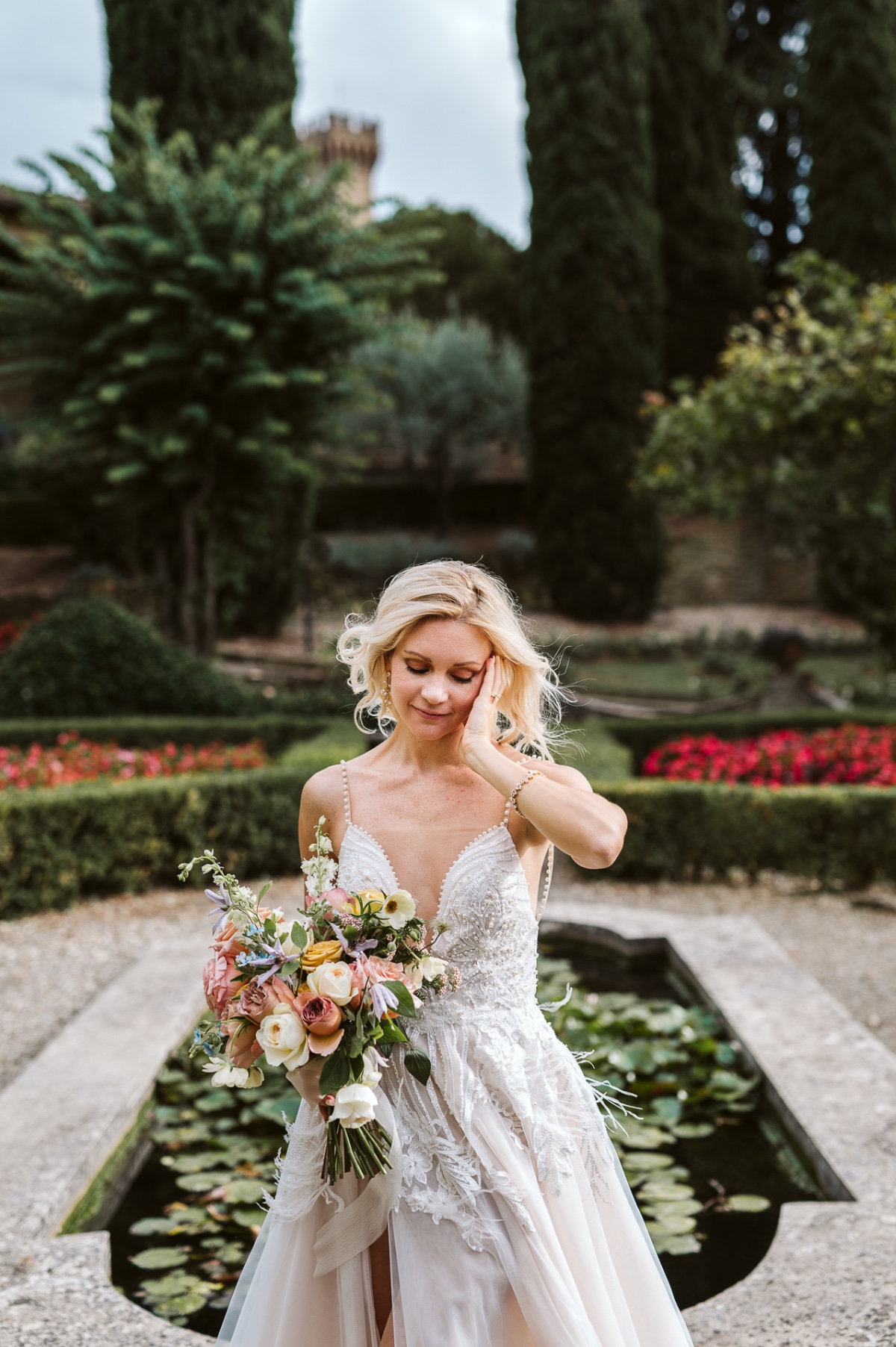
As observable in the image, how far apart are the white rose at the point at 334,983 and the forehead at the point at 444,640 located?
575mm

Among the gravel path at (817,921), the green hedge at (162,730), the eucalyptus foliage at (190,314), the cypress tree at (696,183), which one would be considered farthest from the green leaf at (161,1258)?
the cypress tree at (696,183)

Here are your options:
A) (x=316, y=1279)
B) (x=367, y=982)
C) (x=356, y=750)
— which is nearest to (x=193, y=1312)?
(x=316, y=1279)

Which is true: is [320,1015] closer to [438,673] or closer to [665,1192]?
[438,673]

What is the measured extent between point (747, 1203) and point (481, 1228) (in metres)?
1.72

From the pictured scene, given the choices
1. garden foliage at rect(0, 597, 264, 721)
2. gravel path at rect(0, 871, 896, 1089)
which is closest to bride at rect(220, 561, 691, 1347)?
gravel path at rect(0, 871, 896, 1089)

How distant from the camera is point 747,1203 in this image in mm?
3084

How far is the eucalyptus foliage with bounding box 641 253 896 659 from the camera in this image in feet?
30.6

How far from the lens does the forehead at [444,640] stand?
6.14 ft

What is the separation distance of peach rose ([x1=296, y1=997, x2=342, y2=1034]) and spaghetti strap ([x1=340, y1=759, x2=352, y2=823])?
467mm

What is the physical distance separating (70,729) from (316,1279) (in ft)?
23.3

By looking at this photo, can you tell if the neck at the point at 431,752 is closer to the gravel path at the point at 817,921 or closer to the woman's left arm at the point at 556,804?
the woman's left arm at the point at 556,804

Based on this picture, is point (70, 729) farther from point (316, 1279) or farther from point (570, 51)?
point (570, 51)

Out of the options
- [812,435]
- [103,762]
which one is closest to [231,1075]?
[103,762]

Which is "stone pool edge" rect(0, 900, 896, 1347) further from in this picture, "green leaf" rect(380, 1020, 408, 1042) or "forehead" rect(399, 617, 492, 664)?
"forehead" rect(399, 617, 492, 664)
